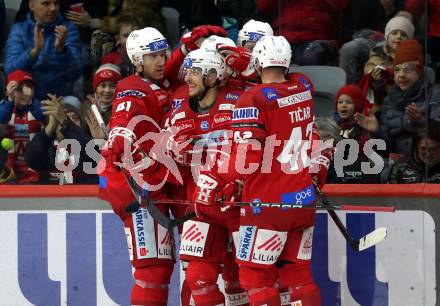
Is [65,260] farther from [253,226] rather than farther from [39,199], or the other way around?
[253,226]

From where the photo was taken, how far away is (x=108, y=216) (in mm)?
8406

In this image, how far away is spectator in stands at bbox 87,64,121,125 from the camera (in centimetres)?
855

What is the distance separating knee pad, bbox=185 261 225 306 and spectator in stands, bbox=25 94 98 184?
1.31 m

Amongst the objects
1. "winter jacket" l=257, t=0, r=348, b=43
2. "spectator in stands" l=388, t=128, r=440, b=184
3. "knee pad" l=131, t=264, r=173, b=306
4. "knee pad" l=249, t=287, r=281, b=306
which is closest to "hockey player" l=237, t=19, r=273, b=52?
"winter jacket" l=257, t=0, r=348, b=43

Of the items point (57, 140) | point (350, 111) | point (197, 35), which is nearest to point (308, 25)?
point (350, 111)

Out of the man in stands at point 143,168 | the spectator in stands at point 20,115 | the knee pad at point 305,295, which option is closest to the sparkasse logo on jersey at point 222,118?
the man in stands at point 143,168

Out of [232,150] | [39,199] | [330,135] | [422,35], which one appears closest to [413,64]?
[422,35]

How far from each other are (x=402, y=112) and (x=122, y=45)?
188 cm

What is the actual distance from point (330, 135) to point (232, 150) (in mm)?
935

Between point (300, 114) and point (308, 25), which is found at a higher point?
point (308, 25)

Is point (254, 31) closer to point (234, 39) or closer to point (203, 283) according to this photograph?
point (234, 39)

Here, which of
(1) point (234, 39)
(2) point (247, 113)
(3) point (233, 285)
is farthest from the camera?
(1) point (234, 39)

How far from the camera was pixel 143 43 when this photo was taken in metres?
7.79

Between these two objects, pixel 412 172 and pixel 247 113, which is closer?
pixel 247 113
